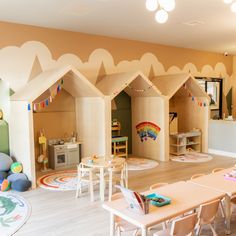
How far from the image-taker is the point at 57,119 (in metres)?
6.63

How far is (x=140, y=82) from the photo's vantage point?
7.09m

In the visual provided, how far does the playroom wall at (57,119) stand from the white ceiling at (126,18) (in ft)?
5.55

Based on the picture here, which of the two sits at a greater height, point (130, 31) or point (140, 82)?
point (130, 31)

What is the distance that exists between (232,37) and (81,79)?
4365mm

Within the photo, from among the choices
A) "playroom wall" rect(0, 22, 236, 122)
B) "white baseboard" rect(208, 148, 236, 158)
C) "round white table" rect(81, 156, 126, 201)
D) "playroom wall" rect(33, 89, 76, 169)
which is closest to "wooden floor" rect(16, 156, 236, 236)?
"round white table" rect(81, 156, 126, 201)

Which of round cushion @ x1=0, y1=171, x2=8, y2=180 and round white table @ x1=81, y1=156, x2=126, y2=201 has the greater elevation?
round white table @ x1=81, y1=156, x2=126, y2=201

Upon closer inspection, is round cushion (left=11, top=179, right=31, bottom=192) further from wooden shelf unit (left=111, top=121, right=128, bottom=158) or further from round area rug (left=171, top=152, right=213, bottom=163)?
round area rug (left=171, top=152, right=213, bottom=163)

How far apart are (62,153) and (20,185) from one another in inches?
64.2

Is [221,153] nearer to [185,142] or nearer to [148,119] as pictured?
[185,142]

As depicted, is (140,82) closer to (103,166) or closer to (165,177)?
(165,177)

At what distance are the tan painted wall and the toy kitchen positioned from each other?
1996 millimetres

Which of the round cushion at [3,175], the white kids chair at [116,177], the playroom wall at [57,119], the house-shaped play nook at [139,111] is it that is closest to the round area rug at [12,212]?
the round cushion at [3,175]

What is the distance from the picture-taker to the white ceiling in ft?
15.6

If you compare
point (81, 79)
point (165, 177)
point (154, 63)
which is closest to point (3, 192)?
point (81, 79)
